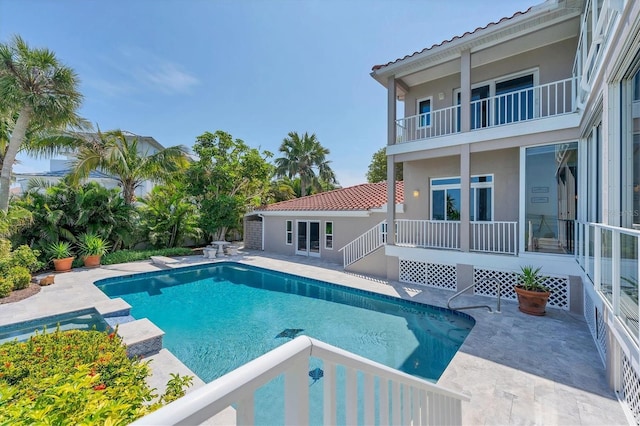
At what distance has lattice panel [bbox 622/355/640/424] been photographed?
3801mm

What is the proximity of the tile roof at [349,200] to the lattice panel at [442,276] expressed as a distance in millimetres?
4387

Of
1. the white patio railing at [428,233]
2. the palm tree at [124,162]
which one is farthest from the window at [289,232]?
the white patio railing at [428,233]

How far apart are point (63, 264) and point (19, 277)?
3.17 metres

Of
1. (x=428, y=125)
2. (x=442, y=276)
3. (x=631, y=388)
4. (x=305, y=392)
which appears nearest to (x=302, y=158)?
(x=428, y=125)

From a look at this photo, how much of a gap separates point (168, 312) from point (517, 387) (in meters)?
9.59

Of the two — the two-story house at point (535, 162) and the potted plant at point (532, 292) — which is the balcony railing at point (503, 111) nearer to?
the two-story house at point (535, 162)

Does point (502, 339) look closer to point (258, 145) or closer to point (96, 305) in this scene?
point (96, 305)

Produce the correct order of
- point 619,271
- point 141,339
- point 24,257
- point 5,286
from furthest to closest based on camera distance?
point 24,257, point 5,286, point 141,339, point 619,271

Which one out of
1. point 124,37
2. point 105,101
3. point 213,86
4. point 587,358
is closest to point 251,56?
point 213,86

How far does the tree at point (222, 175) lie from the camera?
736 inches

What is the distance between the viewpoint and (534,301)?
25.8 feet

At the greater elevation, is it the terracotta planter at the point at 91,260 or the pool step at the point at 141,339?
the terracotta planter at the point at 91,260

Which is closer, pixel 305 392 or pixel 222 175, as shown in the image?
pixel 305 392

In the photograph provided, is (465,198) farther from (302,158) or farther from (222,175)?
(302,158)
